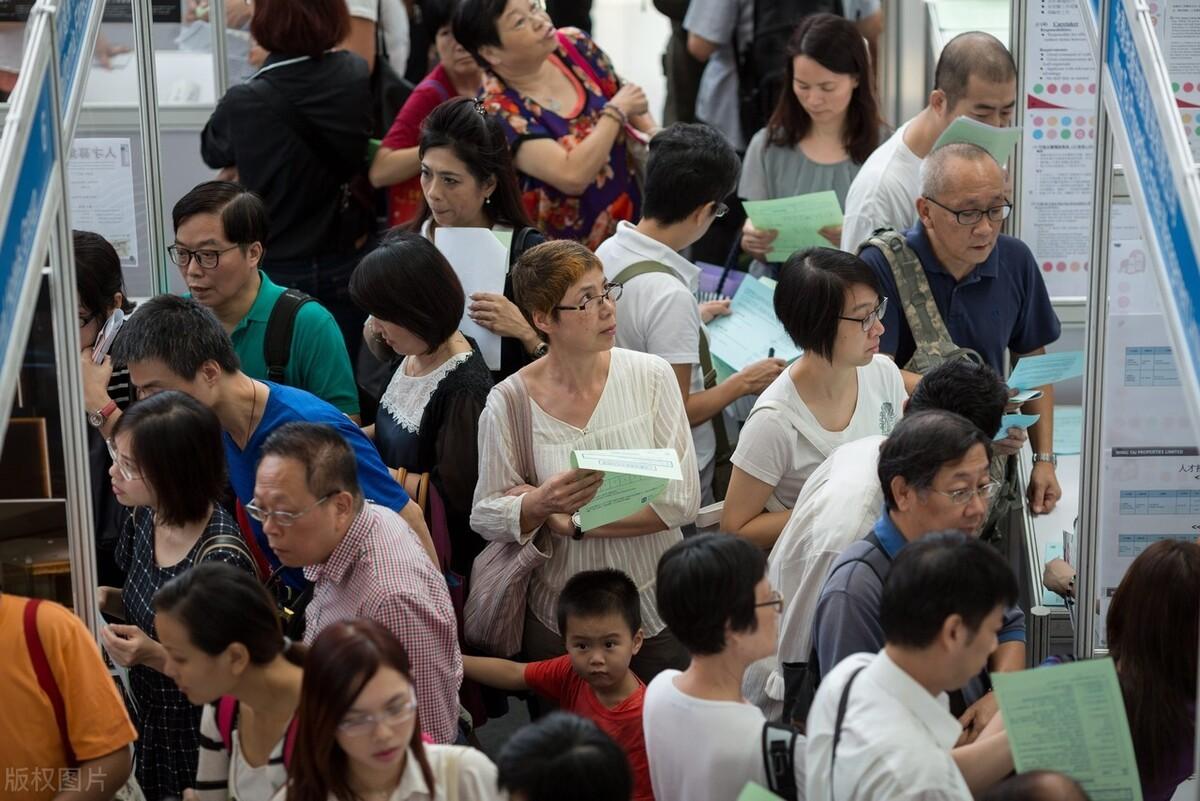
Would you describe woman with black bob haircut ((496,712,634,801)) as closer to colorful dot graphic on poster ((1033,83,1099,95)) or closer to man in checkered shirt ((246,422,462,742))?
man in checkered shirt ((246,422,462,742))

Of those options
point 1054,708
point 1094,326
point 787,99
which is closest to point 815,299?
point 1094,326

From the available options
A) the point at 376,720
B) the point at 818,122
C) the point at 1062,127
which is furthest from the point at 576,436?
the point at 1062,127

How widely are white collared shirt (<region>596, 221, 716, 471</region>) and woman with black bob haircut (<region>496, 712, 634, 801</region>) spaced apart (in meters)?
1.80

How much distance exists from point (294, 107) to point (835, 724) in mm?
3094

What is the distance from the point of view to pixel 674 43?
6531mm

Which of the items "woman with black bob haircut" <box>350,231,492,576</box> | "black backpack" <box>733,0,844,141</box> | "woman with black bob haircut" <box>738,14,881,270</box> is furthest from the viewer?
"black backpack" <box>733,0,844,141</box>

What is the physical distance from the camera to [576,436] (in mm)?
3807

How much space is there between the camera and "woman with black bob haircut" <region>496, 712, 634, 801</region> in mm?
2479

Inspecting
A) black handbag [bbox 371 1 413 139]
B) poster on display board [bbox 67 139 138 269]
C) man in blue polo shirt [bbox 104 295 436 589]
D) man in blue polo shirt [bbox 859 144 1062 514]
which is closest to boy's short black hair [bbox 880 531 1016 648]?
man in blue polo shirt [bbox 104 295 436 589]

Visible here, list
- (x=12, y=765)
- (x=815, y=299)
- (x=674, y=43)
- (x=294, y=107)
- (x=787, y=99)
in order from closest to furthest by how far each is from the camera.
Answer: (x=12, y=765), (x=815, y=299), (x=294, y=107), (x=787, y=99), (x=674, y=43)

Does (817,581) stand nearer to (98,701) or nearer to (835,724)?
(835,724)

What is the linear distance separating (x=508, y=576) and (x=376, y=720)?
1.30m

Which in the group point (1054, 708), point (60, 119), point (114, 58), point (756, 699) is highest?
point (114, 58)

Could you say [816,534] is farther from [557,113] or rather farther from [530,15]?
[530,15]
